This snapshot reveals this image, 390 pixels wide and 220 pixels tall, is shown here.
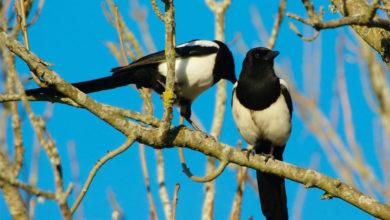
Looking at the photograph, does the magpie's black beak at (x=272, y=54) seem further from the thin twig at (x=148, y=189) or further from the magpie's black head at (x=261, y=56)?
the thin twig at (x=148, y=189)

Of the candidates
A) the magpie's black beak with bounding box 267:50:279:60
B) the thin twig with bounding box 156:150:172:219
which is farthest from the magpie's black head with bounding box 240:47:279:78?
the thin twig with bounding box 156:150:172:219

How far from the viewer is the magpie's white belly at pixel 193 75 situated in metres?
4.88

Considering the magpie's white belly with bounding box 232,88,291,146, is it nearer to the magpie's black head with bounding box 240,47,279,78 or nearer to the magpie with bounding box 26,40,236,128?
the magpie's black head with bounding box 240,47,279,78

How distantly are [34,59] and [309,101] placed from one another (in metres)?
2.31

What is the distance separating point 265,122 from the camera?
4453 mm

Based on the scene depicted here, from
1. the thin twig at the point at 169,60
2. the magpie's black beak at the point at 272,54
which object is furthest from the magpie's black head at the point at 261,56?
the thin twig at the point at 169,60

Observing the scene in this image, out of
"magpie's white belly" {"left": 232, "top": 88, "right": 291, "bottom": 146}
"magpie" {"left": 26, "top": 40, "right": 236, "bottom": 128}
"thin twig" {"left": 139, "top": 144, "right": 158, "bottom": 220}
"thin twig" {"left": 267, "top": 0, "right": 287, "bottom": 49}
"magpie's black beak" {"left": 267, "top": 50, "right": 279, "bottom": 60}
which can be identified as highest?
"thin twig" {"left": 267, "top": 0, "right": 287, "bottom": 49}

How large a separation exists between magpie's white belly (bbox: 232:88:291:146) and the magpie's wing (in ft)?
1.82

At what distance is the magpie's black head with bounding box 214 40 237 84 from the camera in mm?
5051

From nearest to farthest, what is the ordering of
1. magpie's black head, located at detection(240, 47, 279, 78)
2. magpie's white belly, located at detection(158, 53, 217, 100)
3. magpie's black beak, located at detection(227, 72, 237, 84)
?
1. magpie's black head, located at detection(240, 47, 279, 78)
2. magpie's white belly, located at detection(158, 53, 217, 100)
3. magpie's black beak, located at detection(227, 72, 237, 84)

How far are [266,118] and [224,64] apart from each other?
2.61ft

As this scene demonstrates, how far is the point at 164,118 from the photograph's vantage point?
3074mm

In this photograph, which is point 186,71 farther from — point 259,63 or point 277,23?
point 277,23

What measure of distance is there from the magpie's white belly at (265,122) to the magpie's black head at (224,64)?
523mm
